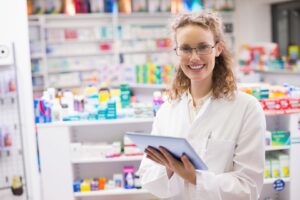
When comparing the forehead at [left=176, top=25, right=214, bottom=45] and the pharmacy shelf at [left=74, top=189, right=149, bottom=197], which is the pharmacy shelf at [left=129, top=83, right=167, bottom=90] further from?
the forehead at [left=176, top=25, right=214, bottom=45]

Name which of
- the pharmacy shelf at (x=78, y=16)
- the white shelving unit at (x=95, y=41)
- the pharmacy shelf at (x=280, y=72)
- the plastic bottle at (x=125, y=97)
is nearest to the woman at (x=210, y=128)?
the plastic bottle at (x=125, y=97)

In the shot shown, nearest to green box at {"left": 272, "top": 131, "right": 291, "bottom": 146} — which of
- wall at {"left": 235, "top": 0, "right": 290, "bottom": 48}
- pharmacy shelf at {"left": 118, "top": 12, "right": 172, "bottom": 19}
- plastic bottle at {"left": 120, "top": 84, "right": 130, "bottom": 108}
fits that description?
plastic bottle at {"left": 120, "top": 84, "right": 130, "bottom": 108}

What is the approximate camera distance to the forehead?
1.66 m

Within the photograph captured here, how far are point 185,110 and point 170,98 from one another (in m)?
0.15

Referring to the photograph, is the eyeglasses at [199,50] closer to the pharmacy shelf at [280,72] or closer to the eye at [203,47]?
the eye at [203,47]

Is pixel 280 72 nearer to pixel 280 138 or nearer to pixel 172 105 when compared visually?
pixel 280 138

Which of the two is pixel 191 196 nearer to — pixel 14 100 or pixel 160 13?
pixel 14 100

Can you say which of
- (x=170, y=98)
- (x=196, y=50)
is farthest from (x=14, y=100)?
(x=196, y=50)

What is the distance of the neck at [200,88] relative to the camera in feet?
5.93

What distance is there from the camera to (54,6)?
757 centimetres

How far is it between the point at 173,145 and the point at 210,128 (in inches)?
13.2

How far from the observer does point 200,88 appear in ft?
5.97

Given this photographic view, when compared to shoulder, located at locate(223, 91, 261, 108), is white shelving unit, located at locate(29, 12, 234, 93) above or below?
above

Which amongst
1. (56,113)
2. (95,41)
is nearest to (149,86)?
(95,41)
